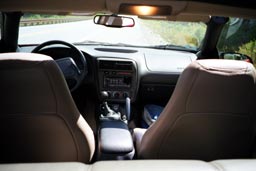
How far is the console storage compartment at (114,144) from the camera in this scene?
271cm

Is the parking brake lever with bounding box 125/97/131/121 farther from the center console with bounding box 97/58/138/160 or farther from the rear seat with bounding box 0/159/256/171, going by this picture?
the rear seat with bounding box 0/159/256/171

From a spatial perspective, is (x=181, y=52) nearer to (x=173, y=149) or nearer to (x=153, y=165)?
(x=173, y=149)

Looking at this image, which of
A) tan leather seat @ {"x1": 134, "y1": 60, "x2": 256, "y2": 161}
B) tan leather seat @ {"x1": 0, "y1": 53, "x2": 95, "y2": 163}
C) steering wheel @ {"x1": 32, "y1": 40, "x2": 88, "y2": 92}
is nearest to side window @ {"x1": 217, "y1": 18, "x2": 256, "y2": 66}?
steering wheel @ {"x1": 32, "y1": 40, "x2": 88, "y2": 92}

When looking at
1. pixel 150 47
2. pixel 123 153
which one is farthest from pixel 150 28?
pixel 123 153

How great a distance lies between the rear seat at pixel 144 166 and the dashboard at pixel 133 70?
120 inches

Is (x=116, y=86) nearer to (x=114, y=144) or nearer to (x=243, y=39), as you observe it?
(x=114, y=144)

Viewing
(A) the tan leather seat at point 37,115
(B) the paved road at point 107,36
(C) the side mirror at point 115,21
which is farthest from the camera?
(B) the paved road at point 107,36

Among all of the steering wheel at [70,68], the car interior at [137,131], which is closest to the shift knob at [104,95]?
the steering wheel at [70,68]

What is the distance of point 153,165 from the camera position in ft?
4.94

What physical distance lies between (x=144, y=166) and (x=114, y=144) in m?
1.29

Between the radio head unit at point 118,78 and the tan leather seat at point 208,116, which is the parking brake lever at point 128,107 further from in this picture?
the tan leather seat at point 208,116

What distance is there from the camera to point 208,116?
7.37 ft

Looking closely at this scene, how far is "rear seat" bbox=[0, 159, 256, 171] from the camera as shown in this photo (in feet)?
4.74

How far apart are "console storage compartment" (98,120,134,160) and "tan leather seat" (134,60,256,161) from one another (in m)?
0.18
